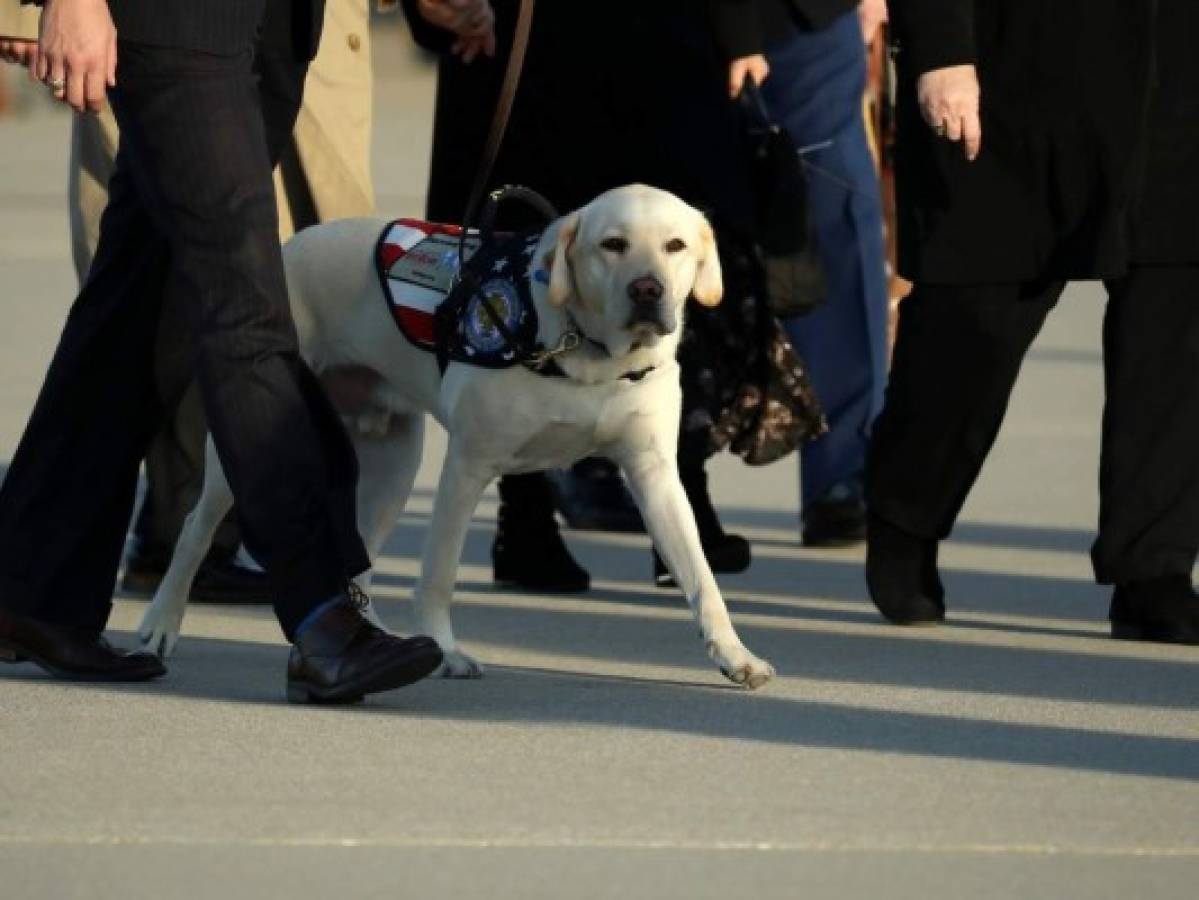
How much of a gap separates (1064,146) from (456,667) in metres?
1.68

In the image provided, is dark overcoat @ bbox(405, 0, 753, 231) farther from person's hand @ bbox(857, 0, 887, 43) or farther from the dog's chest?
person's hand @ bbox(857, 0, 887, 43)

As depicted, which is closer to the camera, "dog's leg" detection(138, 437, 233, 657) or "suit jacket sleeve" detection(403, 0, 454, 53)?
"dog's leg" detection(138, 437, 233, 657)

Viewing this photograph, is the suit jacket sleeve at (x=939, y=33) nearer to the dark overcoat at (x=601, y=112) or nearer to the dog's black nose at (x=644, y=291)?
the dog's black nose at (x=644, y=291)

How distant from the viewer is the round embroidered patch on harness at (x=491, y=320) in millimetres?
6777

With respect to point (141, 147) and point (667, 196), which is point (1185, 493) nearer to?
point (667, 196)

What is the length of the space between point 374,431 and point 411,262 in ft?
1.68

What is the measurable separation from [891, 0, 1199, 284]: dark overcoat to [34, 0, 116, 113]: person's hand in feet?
6.32

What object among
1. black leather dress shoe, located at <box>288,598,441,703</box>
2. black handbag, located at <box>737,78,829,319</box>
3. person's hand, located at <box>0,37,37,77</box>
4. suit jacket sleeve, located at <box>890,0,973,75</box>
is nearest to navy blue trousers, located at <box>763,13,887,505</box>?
black handbag, located at <box>737,78,829,319</box>

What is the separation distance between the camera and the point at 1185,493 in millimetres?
7441

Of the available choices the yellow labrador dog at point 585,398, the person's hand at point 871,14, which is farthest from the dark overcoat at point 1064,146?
the person's hand at point 871,14

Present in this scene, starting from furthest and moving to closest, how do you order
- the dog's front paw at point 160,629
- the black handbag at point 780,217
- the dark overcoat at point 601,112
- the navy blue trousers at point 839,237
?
1. the navy blue trousers at point 839,237
2. the black handbag at point 780,217
3. the dark overcoat at point 601,112
4. the dog's front paw at point 160,629

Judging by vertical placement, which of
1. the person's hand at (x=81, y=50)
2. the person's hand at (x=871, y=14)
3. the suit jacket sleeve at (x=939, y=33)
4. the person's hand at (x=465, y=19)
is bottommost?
the person's hand at (x=871, y=14)

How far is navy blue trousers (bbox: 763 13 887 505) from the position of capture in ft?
30.3

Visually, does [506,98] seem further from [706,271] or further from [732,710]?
[732,710]
